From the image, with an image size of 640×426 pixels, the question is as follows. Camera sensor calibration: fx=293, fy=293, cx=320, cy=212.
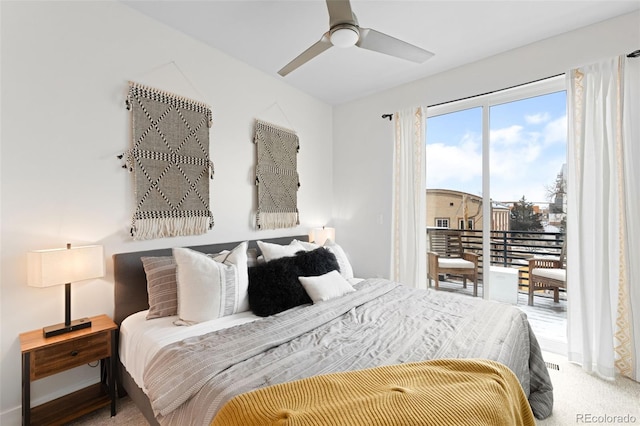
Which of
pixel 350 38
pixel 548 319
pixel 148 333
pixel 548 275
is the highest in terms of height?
pixel 350 38

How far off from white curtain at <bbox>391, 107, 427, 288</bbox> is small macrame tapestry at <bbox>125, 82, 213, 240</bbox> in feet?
6.94

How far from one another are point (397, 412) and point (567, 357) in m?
2.57

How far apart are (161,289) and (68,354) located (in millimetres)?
566

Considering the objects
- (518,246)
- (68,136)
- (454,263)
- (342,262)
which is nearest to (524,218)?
(518,246)

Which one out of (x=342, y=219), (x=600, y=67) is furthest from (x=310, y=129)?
(x=600, y=67)

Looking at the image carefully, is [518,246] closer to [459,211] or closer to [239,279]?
[459,211]

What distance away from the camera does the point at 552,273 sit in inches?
111

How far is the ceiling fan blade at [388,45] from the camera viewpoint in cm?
178

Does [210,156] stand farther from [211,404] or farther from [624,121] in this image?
[624,121]

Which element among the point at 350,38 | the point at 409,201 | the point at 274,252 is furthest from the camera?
the point at 409,201

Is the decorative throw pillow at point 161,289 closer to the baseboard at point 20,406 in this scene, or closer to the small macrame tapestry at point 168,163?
the small macrame tapestry at point 168,163

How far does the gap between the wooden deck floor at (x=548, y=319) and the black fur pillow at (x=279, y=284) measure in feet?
7.30

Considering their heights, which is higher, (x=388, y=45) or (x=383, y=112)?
(x=383, y=112)

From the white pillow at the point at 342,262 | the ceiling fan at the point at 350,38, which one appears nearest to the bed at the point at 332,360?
the white pillow at the point at 342,262
